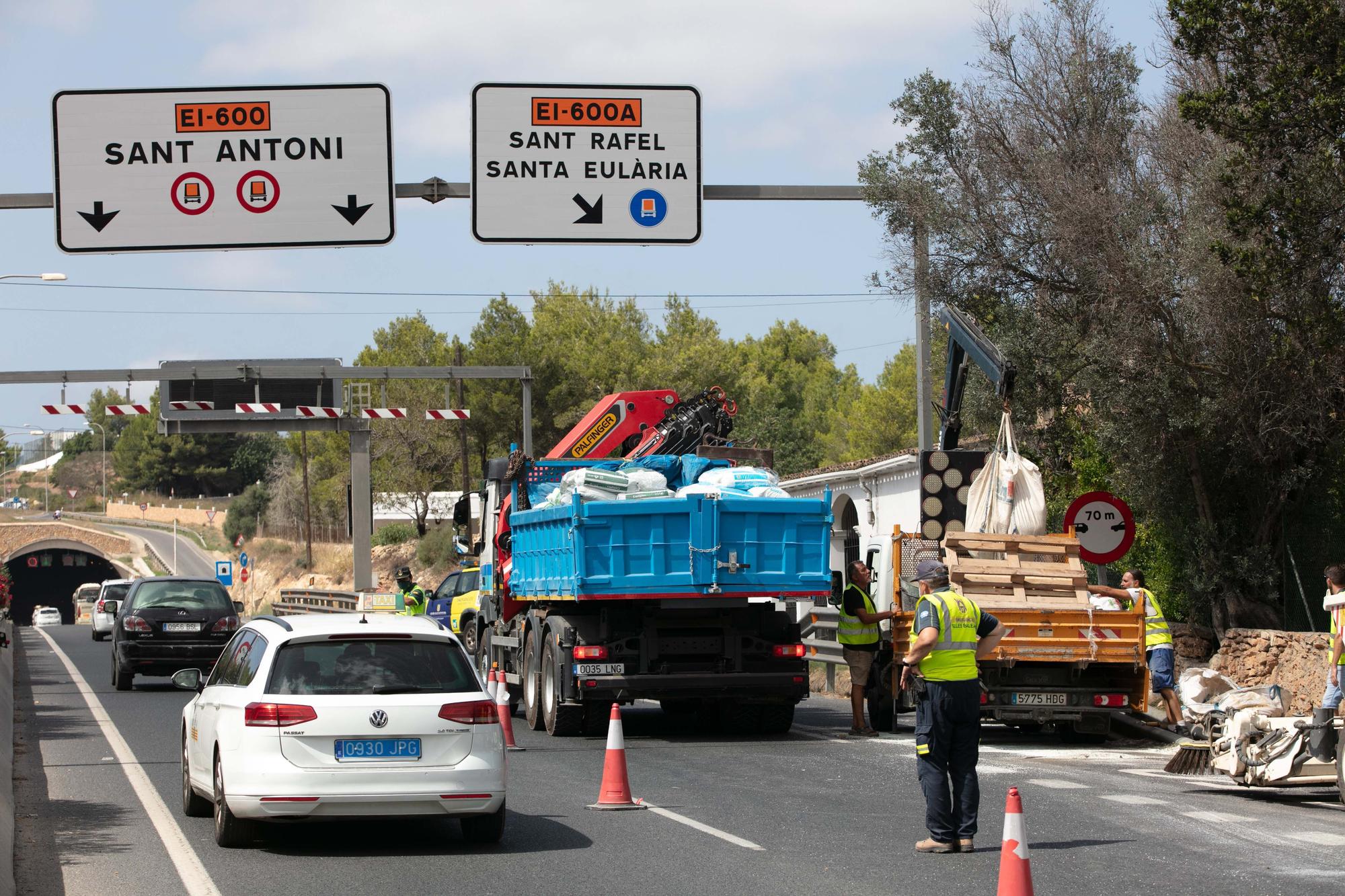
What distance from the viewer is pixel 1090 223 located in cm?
1853

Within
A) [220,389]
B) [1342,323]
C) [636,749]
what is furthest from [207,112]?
[220,389]

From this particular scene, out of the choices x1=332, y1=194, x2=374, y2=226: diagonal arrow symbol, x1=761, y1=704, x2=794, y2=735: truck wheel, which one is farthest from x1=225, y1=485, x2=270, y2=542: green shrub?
x1=332, y1=194, x2=374, y2=226: diagonal arrow symbol

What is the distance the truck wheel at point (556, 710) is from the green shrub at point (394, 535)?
59.3 meters

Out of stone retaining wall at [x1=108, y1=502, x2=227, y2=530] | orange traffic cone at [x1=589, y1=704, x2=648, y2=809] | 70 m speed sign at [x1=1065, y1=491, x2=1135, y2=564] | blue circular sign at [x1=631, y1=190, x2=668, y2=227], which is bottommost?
orange traffic cone at [x1=589, y1=704, x2=648, y2=809]

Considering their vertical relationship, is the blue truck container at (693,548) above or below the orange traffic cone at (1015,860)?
above

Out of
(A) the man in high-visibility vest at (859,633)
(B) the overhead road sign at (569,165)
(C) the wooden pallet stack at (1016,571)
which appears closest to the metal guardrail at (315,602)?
(A) the man in high-visibility vest at (859,633)

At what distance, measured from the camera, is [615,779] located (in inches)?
441

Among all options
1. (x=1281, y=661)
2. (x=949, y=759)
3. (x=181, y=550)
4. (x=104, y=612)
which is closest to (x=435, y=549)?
(x=104, y=612)

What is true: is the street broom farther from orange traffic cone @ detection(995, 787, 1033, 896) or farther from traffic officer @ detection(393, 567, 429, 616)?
traffic officer @ detection(393, 567, 429, 616)

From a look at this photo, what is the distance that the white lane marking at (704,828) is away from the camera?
31.5ft

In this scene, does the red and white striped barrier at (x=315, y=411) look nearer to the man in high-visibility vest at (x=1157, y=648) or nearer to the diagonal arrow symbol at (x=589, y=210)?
the diagonal arrow symbol at (x=589, y=210)

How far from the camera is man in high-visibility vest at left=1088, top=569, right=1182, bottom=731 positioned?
16.3 metres

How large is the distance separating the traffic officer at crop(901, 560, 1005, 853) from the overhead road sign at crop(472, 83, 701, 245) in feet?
19.1

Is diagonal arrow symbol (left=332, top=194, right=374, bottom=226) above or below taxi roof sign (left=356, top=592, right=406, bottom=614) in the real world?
above
